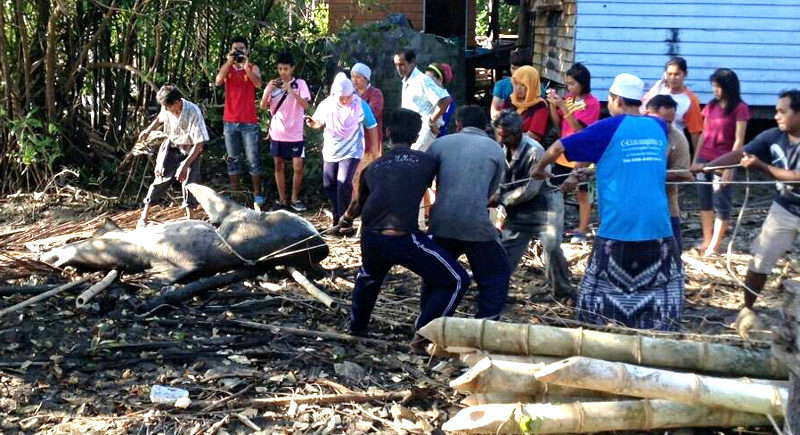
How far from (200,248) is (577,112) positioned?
129 inches

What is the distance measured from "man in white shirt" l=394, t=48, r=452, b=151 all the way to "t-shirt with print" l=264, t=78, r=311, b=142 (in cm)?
123

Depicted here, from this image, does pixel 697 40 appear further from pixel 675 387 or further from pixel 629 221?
pixel 675 387

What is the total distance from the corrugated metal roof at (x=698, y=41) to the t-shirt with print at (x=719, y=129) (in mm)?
4109

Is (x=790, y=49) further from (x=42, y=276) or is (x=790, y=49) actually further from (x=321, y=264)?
(x=42, y=276)

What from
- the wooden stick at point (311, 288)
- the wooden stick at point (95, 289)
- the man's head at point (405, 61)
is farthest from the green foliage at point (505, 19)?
the wooden stick at point (95, 289)

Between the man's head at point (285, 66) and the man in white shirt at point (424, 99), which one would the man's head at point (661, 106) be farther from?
the man's head at point (285, 66)

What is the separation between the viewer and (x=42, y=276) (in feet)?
22.9

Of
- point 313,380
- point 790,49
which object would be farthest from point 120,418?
point 790,49

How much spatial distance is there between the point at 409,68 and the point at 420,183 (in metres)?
3.27

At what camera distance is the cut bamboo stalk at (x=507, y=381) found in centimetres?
418

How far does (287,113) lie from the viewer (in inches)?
363

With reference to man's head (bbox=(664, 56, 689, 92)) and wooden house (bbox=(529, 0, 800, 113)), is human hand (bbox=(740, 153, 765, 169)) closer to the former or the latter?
man's head (bbox=(664, 56, 689, 92))

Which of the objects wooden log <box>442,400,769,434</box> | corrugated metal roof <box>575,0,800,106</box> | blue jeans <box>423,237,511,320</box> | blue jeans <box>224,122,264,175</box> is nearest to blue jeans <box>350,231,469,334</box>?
blue jeans <box>423,237,511,320</box>

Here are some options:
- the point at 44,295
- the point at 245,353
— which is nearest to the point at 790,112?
the point at 245,353
